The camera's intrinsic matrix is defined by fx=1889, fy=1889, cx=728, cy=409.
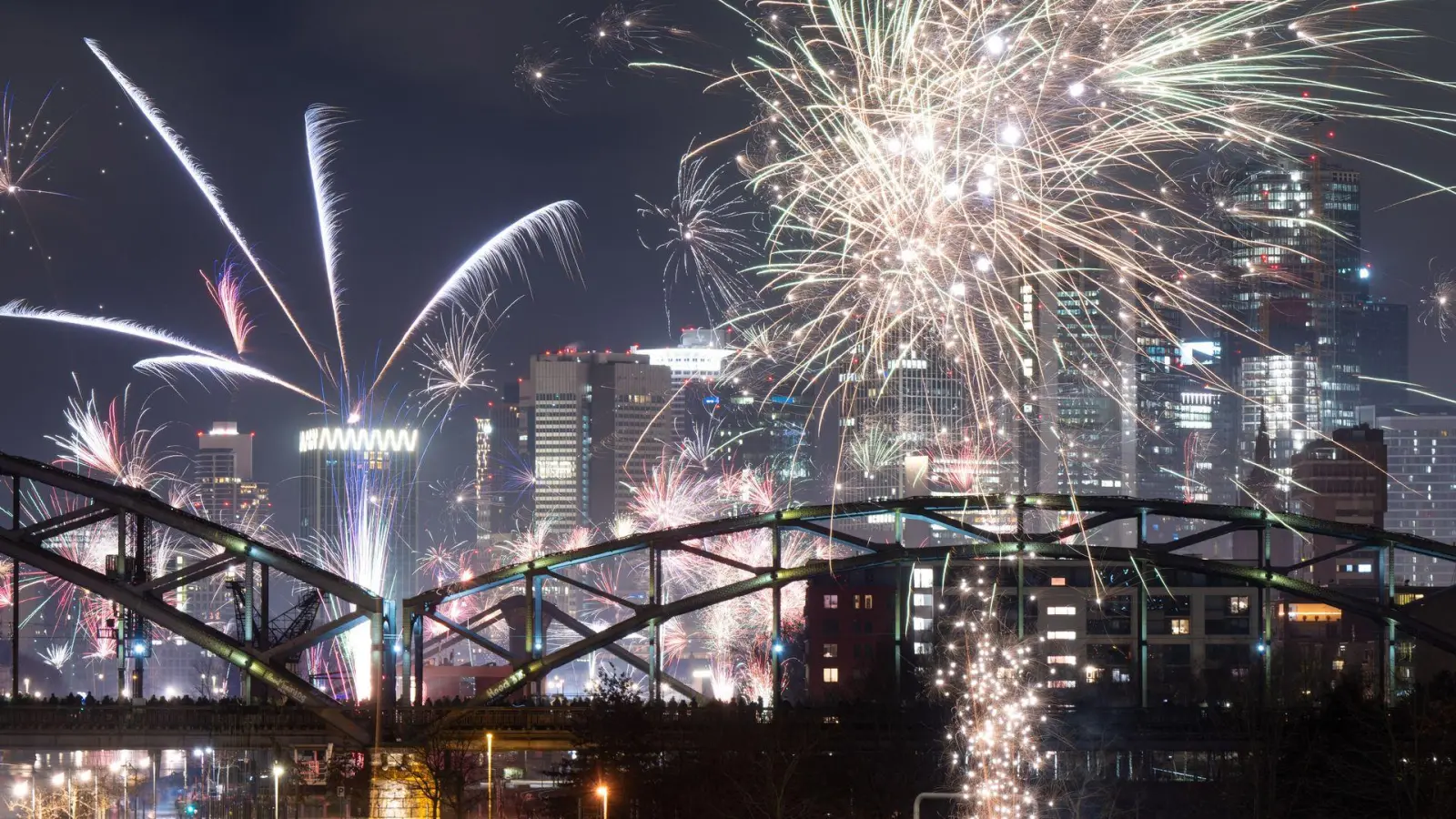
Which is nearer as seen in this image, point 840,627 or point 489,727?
point 489,727

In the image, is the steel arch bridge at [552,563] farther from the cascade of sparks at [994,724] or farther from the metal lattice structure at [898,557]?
the cascade of sparks at [994,724]

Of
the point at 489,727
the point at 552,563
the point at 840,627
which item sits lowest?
the point at 840,627

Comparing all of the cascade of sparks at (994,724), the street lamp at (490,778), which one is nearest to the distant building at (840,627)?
the cascade of sparks at (994,724)

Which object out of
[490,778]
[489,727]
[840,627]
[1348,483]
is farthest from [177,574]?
[1348,483]

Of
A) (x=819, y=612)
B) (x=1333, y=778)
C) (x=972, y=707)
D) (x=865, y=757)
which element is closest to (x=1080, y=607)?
(x=819, y=612)

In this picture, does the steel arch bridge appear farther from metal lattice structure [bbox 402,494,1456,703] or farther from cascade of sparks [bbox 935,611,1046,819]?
cascade of sparks [bbox 935,611,1046,819]

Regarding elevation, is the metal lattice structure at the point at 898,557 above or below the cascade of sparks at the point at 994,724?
above

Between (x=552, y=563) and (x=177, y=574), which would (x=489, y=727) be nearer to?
(x=552, y=563)

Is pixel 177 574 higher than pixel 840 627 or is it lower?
higher
